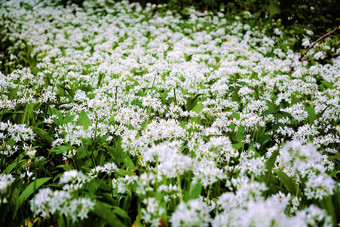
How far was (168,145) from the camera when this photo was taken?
2221 millimetres

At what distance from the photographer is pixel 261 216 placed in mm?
1049

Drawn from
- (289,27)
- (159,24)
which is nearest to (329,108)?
(289,27)

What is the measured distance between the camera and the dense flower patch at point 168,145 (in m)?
1.54

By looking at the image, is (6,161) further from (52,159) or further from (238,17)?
(238,17)

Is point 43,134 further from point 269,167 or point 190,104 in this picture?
point 269,167

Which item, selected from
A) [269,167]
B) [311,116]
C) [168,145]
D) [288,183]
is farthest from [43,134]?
[311,116]

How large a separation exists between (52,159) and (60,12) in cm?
973

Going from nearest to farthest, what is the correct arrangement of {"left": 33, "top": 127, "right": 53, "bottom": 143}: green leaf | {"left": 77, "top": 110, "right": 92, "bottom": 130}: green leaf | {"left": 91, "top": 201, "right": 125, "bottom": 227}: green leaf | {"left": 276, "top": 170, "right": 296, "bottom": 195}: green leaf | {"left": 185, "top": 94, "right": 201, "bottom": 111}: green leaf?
→ 1. {"left": 91, "top": 201, "right": 125, "bottom": 227}: green leaf
2. {"left": 276, "top": 170, "right": 296, "bottom": 195}: green leaf
3. {"left": 33, "top": 127, "right": 53, "bottom": 143}: green leaf
4. {"left": 77, "top": 110, "right": 92, "bottom": 130}: green leaf
5. {"left": 185, "top": 94, "right": 201, "bottom": 111}: green leaf

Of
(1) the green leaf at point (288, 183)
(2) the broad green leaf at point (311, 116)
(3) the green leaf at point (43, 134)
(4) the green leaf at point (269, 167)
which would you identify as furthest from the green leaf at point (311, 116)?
(3) the green leaf at point (43, 134)

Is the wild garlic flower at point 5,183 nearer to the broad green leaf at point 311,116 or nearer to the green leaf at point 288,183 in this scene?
the green leaf at point 288,183

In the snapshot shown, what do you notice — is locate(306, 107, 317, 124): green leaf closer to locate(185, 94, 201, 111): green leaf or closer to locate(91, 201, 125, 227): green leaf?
locate(185, 94, 201, 111): green leaf

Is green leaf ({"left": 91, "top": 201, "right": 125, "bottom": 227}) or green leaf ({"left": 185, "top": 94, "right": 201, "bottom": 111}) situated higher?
green leaf ({"left": 91, "top": 201, "right": 125, "bottom": 227})

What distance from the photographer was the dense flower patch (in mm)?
1536

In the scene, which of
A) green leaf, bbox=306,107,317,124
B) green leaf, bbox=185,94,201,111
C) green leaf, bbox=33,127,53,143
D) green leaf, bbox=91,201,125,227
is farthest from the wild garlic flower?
green leaf, bbox=306,107,317,124
